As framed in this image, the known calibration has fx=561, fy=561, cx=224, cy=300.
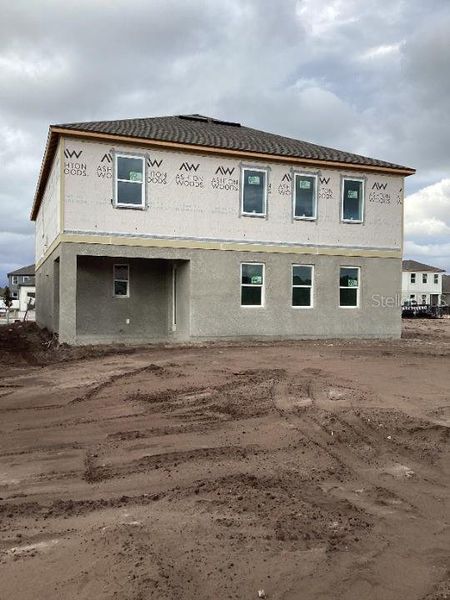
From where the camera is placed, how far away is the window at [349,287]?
799 inches

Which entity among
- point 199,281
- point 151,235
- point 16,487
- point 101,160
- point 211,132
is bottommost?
point 16,487

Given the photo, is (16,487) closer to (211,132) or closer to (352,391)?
(352,391)

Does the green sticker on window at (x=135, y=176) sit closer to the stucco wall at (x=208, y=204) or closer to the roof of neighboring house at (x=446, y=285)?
the stucco wall at (x=208, y=204)

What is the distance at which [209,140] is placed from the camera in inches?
731

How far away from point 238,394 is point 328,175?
12.6 metres

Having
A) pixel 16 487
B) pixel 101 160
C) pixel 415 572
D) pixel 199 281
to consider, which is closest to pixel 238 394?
pixel 16 487

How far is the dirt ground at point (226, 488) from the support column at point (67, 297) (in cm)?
Answer: 556

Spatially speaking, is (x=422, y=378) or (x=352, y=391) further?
(x=422, y=378)

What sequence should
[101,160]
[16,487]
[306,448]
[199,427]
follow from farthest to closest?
[101,160] < [199,427] < [306,448] < [16,487]

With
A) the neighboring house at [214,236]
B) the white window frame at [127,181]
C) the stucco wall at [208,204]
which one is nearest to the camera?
the stucco wall at [208,204]

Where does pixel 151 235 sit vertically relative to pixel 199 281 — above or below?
above

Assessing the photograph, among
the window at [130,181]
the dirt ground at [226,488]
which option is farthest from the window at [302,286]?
the dirt ground at [226,488]

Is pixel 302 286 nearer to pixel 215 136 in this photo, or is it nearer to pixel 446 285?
pixel 215 136

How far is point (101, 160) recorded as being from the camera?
669 inches
